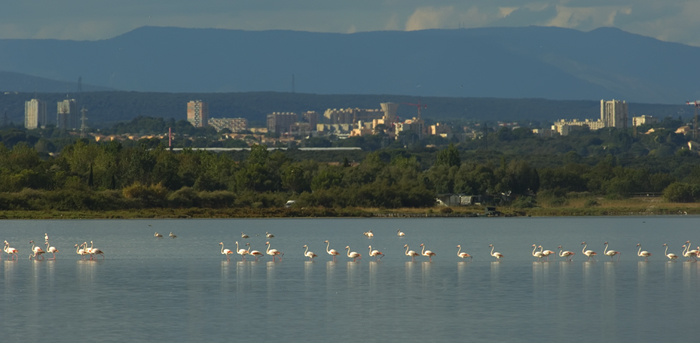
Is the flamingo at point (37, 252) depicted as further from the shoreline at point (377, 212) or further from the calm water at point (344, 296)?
the shoreline at point (377, 212)

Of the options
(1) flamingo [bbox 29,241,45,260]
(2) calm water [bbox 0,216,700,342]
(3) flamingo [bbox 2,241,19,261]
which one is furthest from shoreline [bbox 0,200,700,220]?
(1) flamingo [bbox 29,241,45,260]

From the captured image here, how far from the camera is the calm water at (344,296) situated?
23.9 meters

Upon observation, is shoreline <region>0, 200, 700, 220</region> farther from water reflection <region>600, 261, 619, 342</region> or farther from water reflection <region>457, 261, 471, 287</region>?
water reflection <region>600, 261, 619, 342</region>

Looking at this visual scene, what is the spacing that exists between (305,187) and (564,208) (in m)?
27.0

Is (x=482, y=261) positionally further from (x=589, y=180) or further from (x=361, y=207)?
(x=589, y=180)

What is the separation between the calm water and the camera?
23891mm

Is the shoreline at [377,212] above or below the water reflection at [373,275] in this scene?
above

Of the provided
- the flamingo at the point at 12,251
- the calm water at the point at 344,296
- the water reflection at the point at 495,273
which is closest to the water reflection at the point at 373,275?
the calm water at the point at 344,296

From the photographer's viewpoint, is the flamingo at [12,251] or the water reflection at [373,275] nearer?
the water reflection at [373,275]

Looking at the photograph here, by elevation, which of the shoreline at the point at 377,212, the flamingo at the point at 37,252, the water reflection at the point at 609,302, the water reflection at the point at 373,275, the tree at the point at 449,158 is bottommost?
the water reflection at the point at 609,302

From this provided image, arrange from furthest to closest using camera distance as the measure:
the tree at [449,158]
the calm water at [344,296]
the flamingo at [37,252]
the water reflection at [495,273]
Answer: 1. the tree at [449,158]
2. the flamingo at [37,252]
3. the water reflection at [495,273]
4. the calm water at [344,296]

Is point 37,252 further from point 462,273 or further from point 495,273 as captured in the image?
point 495,273

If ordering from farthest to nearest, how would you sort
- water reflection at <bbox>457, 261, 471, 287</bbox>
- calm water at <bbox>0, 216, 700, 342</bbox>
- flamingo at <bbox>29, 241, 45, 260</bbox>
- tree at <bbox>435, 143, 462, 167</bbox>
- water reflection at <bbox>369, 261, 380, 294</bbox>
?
tree at <bbox>435, 143, 462, 167</bbox> → flamingo at <bbox>29, 241, 45, 260</bbox> → water reflection at <bbox>457, 261, 471, 287</bbox> → water reflection at <bbox>369, 261, 380, 294</bbox> → calm water at <bbox>0, 216, 700, 342</bbox>

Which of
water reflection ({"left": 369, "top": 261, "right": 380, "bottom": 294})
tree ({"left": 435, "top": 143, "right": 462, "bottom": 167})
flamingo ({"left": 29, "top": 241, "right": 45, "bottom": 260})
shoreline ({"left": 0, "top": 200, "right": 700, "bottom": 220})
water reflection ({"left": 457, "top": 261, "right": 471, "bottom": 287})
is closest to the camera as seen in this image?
water reflection ({"left": 369, "top": 261, "right": 380, "bottom": 294})
